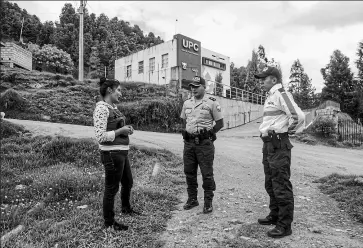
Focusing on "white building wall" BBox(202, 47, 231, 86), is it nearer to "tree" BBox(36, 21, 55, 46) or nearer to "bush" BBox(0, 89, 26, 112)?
"bush" BBox(0, 89, 26, 112)

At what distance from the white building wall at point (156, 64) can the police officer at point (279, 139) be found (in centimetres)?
2036

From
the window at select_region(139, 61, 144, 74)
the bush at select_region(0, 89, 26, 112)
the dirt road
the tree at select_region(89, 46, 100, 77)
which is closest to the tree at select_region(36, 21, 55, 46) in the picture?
the tree at select_region(89, 46, 100, 77)

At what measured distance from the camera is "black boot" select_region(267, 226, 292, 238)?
10.6 feet

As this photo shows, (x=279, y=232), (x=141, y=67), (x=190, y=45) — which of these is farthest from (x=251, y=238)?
(x=141, y=67)

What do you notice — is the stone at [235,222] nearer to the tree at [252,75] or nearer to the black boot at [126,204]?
the black boot at [126,204]

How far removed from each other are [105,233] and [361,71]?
31.4 metres

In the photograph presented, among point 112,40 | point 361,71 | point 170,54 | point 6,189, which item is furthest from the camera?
point 112,40

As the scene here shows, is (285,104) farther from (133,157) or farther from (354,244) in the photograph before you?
(133,157)

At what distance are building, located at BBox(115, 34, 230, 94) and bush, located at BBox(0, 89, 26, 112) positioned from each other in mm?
10341

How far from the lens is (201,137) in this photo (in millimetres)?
4129

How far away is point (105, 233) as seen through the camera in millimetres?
3209

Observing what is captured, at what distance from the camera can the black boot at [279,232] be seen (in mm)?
3219

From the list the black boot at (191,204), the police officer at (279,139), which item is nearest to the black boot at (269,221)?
the police officer at (279,139)

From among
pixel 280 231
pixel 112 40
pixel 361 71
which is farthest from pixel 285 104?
pixel 112 40
